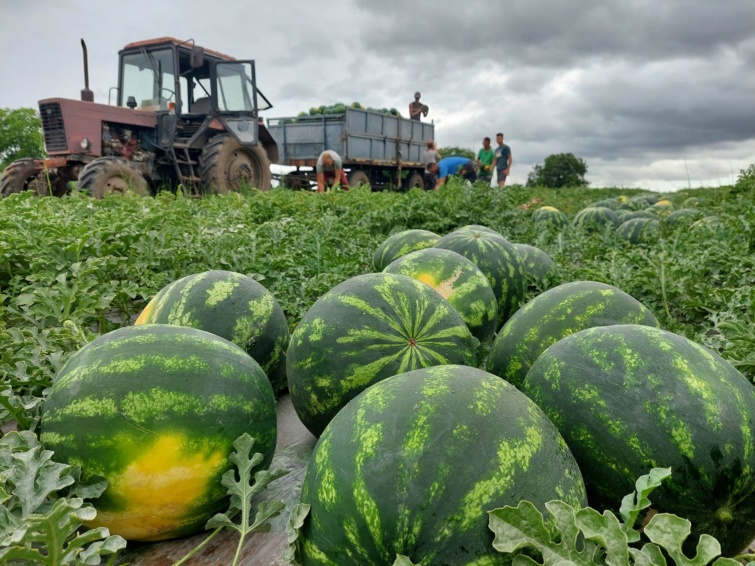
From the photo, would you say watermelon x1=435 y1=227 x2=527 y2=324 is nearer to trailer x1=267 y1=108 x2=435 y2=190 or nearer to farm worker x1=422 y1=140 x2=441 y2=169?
trailer x1=267 y1=108 x2=435 y2=190

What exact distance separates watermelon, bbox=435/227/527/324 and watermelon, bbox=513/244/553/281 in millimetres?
186

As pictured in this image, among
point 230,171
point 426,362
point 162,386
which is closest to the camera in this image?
point 162,386

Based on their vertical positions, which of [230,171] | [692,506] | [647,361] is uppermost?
[230,171]

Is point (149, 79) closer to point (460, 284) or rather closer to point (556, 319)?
point (460, 284)

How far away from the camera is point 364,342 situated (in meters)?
1.89

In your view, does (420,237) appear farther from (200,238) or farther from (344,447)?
(344,447)

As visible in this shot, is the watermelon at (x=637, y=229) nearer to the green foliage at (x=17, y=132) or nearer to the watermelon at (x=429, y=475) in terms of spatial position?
the watermelon at (x=429, y=475)

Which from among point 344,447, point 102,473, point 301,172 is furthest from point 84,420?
A: point 301,172

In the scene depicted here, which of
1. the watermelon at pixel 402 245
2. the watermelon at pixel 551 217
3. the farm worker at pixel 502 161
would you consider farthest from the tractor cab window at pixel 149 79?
the watermelon at pixel 402 245

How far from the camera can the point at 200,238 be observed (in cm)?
396

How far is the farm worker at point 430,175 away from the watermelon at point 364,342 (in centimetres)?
2215

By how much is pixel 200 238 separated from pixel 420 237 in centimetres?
158

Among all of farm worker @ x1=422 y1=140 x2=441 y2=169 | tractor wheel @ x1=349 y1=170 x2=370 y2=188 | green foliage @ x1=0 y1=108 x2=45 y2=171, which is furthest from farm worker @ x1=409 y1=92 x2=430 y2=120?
green foliage @ x1=0 y1=108 x2=45 y2=171

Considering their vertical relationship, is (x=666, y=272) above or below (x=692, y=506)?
above
